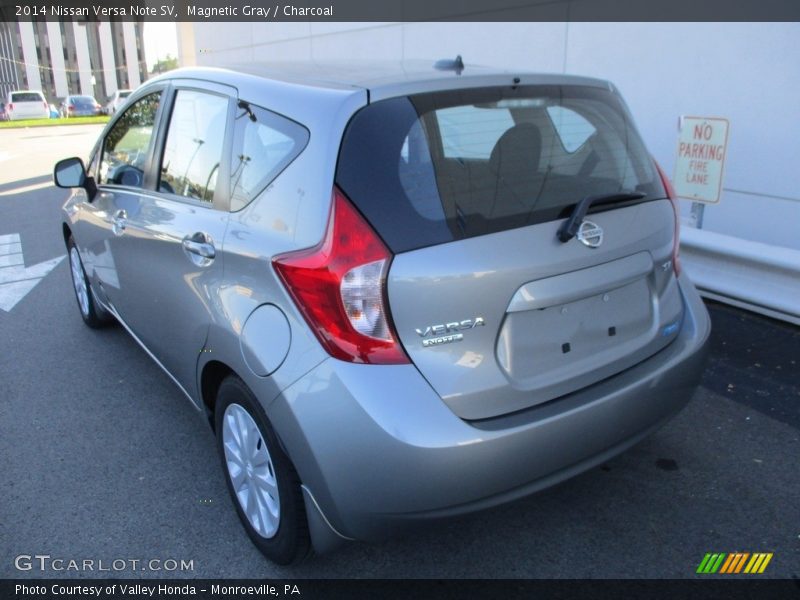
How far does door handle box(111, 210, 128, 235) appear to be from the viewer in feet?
12.2

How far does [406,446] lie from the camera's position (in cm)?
209

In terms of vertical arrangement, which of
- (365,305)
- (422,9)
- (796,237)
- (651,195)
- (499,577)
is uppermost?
(422,9)

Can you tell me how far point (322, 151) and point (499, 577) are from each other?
1.64 meters

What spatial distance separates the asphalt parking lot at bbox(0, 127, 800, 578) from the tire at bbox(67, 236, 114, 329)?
1.89 ft

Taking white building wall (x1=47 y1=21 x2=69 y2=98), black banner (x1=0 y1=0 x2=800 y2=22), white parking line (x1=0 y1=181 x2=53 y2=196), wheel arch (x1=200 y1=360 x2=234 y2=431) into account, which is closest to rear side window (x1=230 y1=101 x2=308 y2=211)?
wheel arch (x1=200 y1=360 x2=234 y2=431)

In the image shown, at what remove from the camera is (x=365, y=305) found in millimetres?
2152

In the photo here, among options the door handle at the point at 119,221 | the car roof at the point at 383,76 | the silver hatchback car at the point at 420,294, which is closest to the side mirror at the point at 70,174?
the door handle at the point at 119,221

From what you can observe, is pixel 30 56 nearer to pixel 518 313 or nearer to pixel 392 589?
pixel 392 589

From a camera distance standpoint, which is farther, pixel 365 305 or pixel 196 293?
pixel 196 293

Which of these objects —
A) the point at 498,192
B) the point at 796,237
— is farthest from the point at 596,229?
the point at 796,237

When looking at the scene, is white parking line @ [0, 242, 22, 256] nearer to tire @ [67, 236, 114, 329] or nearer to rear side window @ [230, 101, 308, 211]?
tire @ [67, 236, 114, 329]

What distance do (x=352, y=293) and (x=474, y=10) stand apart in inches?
274

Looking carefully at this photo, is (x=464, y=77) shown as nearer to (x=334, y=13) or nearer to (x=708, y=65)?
(x=708, y=65)

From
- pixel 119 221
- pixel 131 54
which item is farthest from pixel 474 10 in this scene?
pixel 131 54
